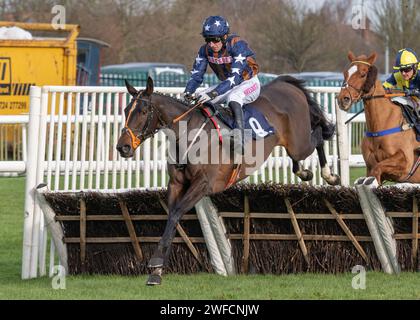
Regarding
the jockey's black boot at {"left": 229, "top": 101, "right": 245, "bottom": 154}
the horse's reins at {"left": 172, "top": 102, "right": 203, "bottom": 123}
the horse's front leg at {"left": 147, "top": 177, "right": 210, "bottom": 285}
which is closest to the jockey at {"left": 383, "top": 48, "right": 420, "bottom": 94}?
the jockey's black boot at {"left": 229, "top": 101, "right": 245, "bottom": 154}

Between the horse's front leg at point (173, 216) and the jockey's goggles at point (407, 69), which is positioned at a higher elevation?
the jockey's goggles at point (407, 69)

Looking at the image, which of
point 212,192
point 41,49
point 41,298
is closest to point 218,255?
point 212,192

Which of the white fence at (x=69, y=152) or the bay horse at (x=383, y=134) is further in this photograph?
the bay horse at (x=383, y=134)

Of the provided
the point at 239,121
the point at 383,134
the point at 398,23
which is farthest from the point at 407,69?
the point at 398,23

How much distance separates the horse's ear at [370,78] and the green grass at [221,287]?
2.34 meters

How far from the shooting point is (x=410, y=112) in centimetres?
964

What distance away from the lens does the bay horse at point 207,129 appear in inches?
284

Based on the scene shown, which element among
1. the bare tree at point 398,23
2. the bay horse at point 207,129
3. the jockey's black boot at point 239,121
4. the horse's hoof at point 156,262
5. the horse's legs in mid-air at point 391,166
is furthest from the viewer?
the bare tree at point 398,23

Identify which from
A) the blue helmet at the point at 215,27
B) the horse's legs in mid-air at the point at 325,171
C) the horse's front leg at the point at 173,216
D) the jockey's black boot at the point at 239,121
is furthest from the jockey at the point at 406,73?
the horse's front leg at the point at 173,216

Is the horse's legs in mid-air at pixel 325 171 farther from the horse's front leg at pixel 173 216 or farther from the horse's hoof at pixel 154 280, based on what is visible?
the horse's hoof at pixel 154 280

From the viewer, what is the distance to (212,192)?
775 centimetres

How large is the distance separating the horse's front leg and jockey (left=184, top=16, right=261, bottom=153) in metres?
0.62

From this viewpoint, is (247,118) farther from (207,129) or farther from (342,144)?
(342,144)
